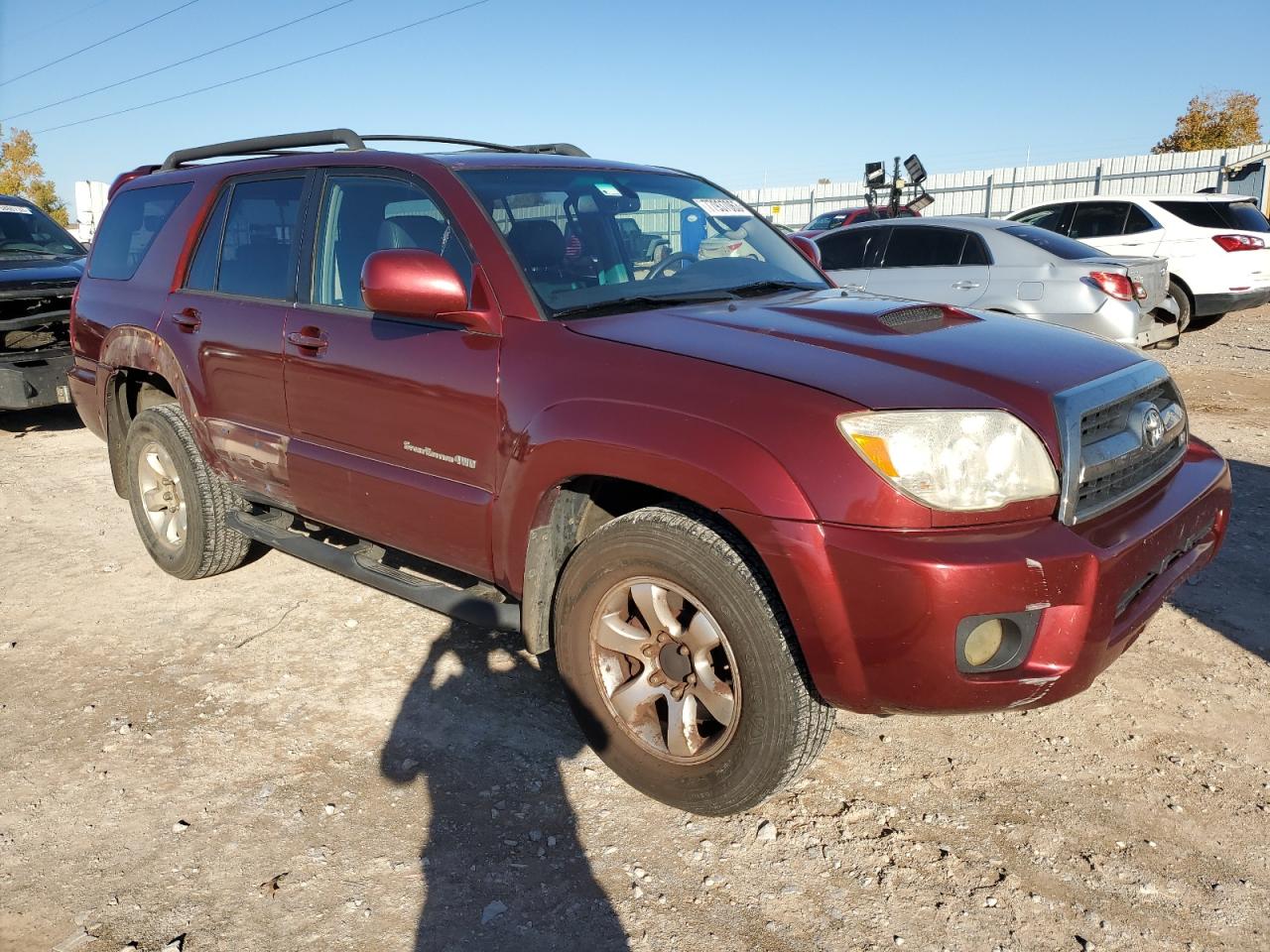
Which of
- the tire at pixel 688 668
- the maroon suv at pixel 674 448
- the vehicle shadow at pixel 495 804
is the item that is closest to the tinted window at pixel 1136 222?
the maroon suv at pixel 674 448

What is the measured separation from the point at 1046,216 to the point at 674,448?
11944mm

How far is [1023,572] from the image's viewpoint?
2.24 m

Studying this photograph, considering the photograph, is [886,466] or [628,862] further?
[628,862]

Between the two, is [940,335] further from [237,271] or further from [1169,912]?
[237,271]

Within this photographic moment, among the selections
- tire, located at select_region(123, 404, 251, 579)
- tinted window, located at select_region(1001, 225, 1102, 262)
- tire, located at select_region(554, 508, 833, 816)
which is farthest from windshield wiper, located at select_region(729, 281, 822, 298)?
tinted window, located at select_region(1001, 225, 1102, 262)

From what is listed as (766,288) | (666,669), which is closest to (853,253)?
(766,288)

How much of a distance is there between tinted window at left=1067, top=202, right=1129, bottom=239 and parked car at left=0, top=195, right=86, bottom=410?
36.5 feet

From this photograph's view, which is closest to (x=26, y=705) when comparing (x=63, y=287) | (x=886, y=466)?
(x=886, y=466)

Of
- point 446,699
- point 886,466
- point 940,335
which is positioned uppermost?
point 940,335

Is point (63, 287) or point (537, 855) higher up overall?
point (63, 287)

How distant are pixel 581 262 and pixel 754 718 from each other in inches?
63.2

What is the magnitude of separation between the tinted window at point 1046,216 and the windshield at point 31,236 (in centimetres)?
1086

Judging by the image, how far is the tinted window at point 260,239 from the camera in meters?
3.83

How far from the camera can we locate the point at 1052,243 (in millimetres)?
8477
